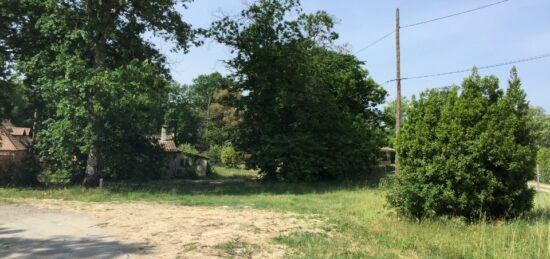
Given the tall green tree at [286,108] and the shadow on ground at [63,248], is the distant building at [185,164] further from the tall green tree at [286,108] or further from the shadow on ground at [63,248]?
the shadow on ground at [63,248]

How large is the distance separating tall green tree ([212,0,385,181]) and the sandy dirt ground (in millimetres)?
15172

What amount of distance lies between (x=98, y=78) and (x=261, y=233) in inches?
527

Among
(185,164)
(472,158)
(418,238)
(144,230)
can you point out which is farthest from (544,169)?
(185,164)

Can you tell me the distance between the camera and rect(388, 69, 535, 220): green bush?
11.6 meters

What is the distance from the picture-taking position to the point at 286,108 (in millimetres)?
31844

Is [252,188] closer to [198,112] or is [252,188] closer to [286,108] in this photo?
[286,108]

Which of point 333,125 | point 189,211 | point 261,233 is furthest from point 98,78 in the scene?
point 333,125

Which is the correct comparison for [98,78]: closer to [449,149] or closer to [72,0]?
[72,0]

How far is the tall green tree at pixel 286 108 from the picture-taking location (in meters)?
31.0

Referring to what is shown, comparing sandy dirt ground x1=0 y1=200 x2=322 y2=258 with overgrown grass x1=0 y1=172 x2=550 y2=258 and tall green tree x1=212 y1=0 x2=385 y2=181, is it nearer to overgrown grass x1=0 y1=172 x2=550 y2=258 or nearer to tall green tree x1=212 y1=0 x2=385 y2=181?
overgrown grass x1=0 y1=172 x2=550 y2=258

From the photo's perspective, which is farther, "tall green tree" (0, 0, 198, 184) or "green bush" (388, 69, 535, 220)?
"tall green tree" (0, 0, 198, 184)

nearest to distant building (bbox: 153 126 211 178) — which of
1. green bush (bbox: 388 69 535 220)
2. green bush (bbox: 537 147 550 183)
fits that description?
green bush (bbox: 537 147 550 183)

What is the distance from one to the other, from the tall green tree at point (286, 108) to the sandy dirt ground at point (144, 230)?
1517 centimetres

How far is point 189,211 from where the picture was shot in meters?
15.2
